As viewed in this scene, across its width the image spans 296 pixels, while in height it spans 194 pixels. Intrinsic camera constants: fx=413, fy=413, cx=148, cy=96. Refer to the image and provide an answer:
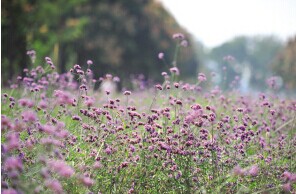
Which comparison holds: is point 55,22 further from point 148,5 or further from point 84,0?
point 148,5

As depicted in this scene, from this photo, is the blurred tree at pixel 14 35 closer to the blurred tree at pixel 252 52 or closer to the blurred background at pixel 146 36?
the blurred background at pixel 146 36

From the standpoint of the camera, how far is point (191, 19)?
6.33 metres

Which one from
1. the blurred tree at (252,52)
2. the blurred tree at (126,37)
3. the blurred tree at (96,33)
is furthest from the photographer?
the blurred tree at (126,37)

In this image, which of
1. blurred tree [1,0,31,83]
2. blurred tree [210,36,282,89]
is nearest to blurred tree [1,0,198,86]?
blurred tree [1,0,31,83]

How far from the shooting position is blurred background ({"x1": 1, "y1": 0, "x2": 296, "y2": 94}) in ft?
20.7

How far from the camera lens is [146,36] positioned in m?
27.2

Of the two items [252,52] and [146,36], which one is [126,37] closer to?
[146,36]

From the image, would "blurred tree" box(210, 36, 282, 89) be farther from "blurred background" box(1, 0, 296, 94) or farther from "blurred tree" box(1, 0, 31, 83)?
"blurred tree" box(1, 0, 31, 83)

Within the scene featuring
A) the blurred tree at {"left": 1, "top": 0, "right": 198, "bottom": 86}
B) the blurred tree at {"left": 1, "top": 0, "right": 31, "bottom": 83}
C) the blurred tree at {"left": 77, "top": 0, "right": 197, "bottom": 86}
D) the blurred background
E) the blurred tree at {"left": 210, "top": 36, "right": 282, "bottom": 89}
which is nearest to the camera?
the blurred background

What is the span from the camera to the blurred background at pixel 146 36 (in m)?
6.32

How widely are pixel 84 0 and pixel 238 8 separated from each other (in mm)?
16635

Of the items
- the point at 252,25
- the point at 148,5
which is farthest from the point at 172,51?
the point at 252,25

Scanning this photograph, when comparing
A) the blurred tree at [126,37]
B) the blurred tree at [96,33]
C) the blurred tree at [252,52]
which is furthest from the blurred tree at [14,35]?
the blurred tree at [252,52]

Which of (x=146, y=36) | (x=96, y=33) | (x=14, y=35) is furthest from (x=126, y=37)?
(x=14, y=35)
